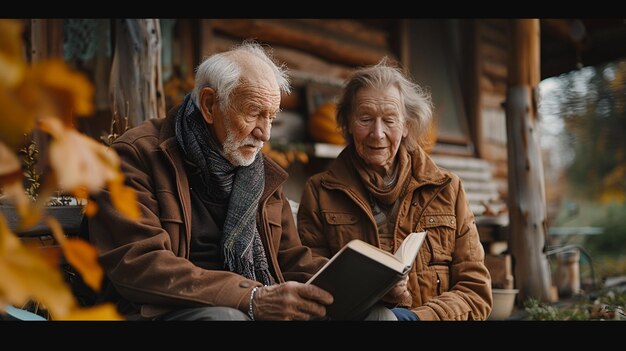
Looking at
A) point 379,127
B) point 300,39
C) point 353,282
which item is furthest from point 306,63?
point 353,282

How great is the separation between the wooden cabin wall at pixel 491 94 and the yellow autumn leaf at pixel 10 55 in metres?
7.67

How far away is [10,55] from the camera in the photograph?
2.55ft

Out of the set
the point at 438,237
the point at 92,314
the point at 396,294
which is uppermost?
the point at 92,314

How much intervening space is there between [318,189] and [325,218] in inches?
5.8

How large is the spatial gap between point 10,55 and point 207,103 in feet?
5.98

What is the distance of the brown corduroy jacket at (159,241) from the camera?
83.3 inches

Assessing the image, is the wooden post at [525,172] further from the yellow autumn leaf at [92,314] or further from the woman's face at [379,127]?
the yellow autumn leaf at [92,314]

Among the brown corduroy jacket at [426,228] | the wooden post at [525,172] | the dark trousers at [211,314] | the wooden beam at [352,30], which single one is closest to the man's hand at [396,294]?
the brown corduroy jacket at [426,228]

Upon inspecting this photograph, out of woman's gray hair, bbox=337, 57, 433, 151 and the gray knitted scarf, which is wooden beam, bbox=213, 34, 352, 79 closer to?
woman's gray hair, bbox=337, 57, 433, 151

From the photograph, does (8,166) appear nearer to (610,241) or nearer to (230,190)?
(230,190)

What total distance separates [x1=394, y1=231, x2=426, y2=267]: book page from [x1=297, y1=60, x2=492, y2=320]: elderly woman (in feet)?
1.48

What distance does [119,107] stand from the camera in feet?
12.3

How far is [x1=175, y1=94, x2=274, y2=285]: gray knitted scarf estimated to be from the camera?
7.98 ft
